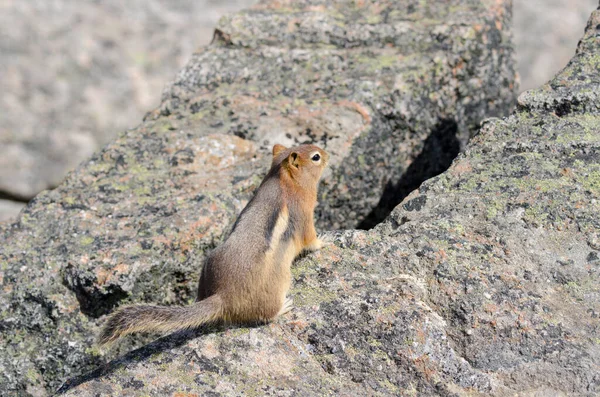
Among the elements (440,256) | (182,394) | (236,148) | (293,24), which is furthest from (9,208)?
(440,256)

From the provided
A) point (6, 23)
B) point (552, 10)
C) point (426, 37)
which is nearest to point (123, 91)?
point (6, 23)

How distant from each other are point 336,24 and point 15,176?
669 cm

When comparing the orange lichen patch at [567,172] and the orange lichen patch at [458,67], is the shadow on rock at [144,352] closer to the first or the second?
the orange lichen patch at [567,172]

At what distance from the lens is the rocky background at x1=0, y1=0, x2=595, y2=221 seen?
37.7 ft

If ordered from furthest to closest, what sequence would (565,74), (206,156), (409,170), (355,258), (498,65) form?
1. (498,65)
2. (409,170)
3. (206,156)
4. (565,74)
5. (355,258)

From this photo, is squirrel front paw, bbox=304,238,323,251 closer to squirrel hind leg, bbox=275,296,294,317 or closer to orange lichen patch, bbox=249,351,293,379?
squirrel hind leg, bbox=275,296,294,317

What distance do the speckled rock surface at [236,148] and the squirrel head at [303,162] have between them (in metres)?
0.56

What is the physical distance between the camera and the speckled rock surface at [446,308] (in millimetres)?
3684

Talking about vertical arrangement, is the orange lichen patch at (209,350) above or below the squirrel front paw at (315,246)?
below

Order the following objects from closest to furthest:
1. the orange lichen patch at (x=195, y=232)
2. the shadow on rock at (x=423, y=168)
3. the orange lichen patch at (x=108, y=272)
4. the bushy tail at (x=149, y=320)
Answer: the bushy tail at (x=149, y=320), the orange lichen patch at (x=108, y=272), the orange lichen patch at (x=195, y=232), the shadow on rock at (x=423, y=168)

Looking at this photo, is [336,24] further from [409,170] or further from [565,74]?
[565,74]

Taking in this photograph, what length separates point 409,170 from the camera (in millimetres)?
6617

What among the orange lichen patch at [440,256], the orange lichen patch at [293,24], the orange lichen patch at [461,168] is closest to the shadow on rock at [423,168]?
the orange lichen patch at [461,168]

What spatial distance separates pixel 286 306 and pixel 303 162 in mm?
1381
